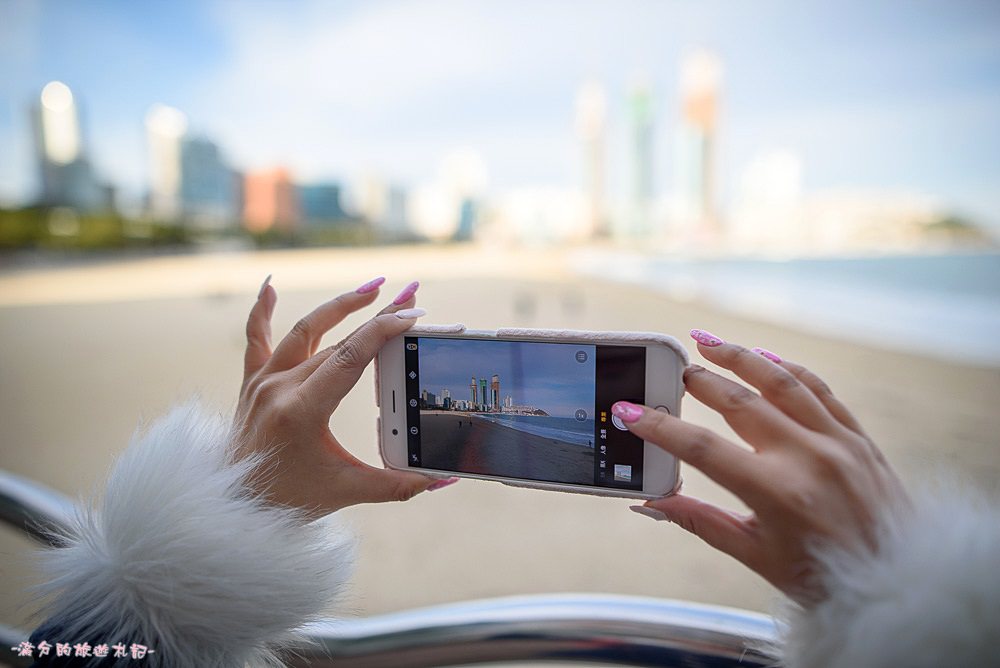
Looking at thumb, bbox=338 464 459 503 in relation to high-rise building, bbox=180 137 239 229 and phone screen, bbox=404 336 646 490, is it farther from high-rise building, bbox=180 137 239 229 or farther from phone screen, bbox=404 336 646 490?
high-rise building, bbox=180 137 239 229

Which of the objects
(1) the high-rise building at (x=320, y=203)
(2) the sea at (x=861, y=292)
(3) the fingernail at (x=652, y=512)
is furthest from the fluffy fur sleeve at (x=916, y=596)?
(1) the high-rise building at (x=320, y=203)

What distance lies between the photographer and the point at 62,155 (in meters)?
5.46

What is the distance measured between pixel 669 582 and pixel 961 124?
17.4 ft

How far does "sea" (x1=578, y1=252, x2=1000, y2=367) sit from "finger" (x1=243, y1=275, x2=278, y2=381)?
476 cm

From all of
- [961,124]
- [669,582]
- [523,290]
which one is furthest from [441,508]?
[961,124]

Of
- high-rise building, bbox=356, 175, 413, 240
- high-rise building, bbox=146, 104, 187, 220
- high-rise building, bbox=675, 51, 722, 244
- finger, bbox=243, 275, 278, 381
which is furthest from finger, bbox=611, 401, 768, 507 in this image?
high-rise building, bbox=356, 175, 413, 240

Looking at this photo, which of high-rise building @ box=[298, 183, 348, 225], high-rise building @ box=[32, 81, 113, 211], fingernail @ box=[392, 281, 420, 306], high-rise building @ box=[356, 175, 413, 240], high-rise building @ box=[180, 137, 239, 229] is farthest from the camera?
high-rise building @ box=[356, 175, 413, 240]

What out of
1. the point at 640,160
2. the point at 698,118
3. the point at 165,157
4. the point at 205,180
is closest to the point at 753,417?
the point at 698,118

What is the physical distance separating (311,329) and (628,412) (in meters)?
0.27

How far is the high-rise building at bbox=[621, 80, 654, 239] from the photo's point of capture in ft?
16.8

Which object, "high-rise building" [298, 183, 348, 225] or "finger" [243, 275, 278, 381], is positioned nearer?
"finger" [243, 275, 278, 381]

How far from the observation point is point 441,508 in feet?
5.64

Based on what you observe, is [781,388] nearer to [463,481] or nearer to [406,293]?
[406,293]

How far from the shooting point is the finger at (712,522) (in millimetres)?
315
